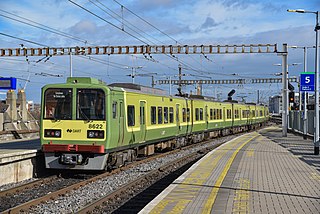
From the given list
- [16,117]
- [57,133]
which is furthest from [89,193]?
[16,117]

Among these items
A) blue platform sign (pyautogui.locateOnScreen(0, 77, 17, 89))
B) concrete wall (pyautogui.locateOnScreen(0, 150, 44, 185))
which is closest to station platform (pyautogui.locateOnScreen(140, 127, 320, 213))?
concrete wall (pyautogui.locateOnScreen(0, 150, 44, 185))

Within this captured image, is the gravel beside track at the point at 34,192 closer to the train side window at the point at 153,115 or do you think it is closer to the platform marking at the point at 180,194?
the platform marking at the point at 180,194

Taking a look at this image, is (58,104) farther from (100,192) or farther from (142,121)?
(142,121)

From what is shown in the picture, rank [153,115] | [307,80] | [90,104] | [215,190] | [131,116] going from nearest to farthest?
1. [215,190]
2. [90,104]
3. [131,116]
4. [153,115]
5. [307,80]

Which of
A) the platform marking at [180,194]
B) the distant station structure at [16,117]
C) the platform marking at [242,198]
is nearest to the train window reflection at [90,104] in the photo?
the platform marking at [180,194]

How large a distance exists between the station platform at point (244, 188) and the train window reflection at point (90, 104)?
10.4 feet

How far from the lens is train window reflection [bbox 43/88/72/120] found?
1366cm

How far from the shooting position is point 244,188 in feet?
33.8

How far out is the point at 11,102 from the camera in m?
42.9

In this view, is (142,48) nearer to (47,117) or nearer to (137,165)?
(137,165)

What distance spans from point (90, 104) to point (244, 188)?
5443 millimetres

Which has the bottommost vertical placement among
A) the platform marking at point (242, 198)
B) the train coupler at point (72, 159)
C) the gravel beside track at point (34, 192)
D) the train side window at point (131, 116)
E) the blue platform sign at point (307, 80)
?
the gravel beside track at point (34, 192)

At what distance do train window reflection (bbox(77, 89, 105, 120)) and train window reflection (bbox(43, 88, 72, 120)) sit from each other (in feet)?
1.01

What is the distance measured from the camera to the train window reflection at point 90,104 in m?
13.4
